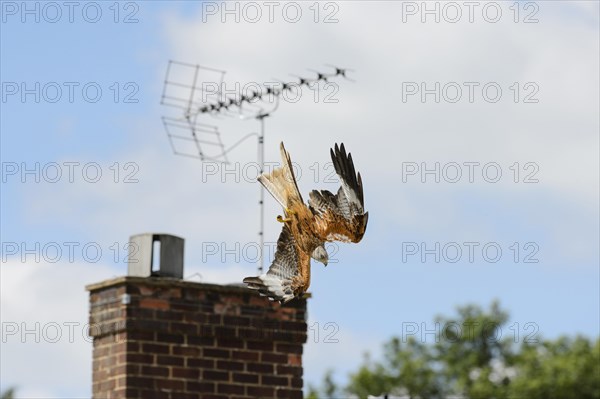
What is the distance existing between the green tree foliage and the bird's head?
48.2 metres

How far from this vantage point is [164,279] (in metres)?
13.9

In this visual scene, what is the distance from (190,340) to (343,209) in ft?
18.5

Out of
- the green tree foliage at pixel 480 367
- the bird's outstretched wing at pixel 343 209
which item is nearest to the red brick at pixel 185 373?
the bird's outstretched wing at pixel 343 209

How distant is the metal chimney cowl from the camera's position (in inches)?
558

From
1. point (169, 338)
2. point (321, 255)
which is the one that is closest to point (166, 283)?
point (169, 338)

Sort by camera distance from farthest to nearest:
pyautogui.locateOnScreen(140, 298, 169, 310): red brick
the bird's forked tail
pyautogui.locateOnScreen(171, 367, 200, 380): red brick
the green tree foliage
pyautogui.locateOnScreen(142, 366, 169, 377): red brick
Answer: the green tree foliage < pyautogui.locateOnScreen(140, 298, 169, 310): red brick < pyautogui.locateOnScreen(171, 367, 200, 380): red brick < pyautogui.locateOnScreen(142, 366, 169, 377): red brick < the bird's forked tail

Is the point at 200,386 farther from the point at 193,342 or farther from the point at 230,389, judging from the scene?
the point at 193,342

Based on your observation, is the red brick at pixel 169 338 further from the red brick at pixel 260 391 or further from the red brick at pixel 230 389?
the red brick at pixel 260 391

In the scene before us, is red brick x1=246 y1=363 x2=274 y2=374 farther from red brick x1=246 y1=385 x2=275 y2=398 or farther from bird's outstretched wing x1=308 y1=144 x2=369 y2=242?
bird's outstretched wing x1=308 y1=144 x2=369 y2=242

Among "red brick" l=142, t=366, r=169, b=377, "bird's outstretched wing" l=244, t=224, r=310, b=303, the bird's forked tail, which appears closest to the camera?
the bird's forked tail

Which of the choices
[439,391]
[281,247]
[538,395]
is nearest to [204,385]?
[281,247]

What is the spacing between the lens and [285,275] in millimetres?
8883

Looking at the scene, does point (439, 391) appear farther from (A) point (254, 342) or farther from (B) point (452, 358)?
(A) point (254, 342)

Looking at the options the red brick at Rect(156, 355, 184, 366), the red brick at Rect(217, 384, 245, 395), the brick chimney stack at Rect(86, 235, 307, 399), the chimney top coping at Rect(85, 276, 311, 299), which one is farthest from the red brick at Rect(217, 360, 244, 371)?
the chimney top coping at Rect(85, 276, 311, 299)
